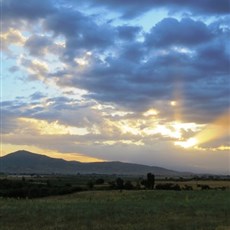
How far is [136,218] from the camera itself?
109 ft

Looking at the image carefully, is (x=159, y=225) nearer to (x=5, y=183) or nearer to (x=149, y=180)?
(x=5, y=183)

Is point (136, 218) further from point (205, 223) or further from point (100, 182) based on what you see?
point (100, 182)

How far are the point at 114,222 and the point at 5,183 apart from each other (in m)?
88.4

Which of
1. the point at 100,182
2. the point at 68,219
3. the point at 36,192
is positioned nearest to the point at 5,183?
the point at 36,192

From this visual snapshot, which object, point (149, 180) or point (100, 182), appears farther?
point (100, 182)

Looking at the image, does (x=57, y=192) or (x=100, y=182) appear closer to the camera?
(x=57, y=192)

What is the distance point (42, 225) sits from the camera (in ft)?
93.5

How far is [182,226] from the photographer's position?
1098 inches

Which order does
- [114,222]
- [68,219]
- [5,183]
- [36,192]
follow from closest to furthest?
[114,222], [68,219], [36,192], [5,183]

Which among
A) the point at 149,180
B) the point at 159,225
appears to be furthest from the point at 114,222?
the point at 149,180

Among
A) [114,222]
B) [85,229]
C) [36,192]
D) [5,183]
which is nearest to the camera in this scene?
[85,229]

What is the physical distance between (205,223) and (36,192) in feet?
231

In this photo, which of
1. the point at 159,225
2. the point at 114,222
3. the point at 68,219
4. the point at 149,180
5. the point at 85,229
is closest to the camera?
the point at 85,229

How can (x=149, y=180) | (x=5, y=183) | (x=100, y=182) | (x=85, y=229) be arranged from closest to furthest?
(x=85, y=229) < (x=5, y=183) < (x=149, y=180) < (x=100, y=182)
